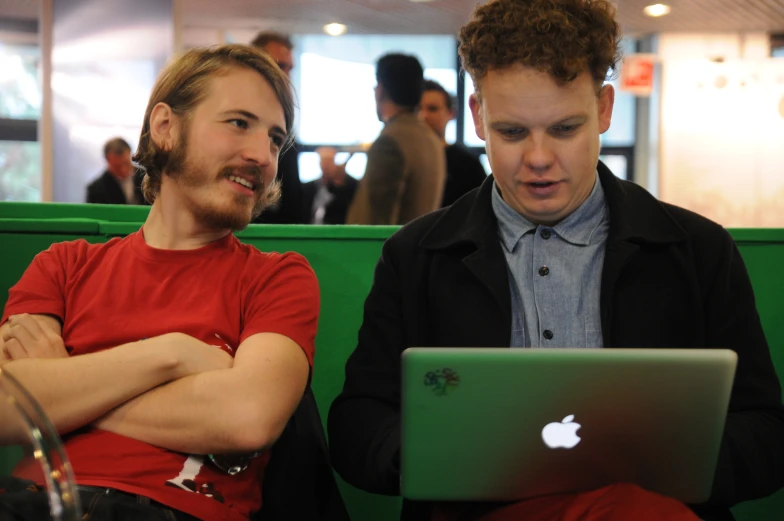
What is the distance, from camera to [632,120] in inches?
403

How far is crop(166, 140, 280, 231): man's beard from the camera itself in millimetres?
1484

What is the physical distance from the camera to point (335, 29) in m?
9.52

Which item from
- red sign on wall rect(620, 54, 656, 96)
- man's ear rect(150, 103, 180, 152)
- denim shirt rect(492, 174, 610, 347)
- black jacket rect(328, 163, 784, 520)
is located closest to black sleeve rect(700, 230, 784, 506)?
black jacket rect(328, 163, 784, 520)

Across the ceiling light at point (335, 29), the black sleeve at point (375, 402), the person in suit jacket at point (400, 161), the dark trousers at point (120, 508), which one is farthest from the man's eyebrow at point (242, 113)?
the ceiling light at point (335, 29)

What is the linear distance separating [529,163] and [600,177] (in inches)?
8.8

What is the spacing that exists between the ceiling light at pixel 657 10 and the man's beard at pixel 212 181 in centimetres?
811

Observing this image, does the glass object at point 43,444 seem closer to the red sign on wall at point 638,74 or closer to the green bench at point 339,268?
the green bench at point 339,268

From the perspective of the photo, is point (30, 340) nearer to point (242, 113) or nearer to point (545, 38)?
point (242, 113)

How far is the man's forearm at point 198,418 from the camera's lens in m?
1.20

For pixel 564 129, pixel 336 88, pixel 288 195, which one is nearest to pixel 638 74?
pixel 336 88

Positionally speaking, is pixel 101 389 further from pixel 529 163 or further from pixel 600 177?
pixel 600 177

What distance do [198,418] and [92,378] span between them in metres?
0.17

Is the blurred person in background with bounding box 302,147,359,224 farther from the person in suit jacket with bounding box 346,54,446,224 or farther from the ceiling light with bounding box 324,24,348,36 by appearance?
the ceiling light with bounding box 324,24,348,36

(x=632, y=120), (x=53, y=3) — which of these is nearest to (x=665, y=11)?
(x=632, y=120)
